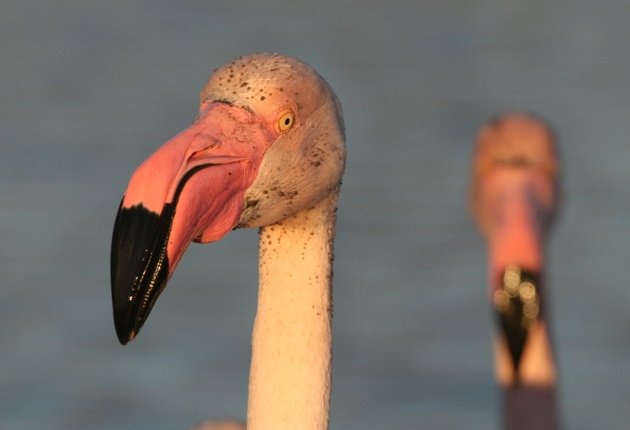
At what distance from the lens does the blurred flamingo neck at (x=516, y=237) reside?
6.96 m

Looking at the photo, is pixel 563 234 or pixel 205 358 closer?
pixel 205 358

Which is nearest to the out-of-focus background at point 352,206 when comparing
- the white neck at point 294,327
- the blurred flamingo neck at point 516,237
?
the blurred flamingo neck at point 516,237

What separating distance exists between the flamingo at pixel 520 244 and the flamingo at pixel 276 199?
1.34 meters

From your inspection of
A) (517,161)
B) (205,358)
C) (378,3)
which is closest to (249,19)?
(378,3)

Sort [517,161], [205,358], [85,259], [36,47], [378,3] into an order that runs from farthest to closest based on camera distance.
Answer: [378,3] → [36,47] → [85,259] → [205,358] → [517,161]

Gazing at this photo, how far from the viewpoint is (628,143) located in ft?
44.5

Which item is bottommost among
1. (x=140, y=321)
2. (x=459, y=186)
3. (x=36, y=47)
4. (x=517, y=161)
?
(x=140, y=321)

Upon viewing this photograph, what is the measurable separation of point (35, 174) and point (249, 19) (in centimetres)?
400

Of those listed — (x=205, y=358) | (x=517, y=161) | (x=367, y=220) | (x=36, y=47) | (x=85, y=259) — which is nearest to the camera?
(x=517, y=161)

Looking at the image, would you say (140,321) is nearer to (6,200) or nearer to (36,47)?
(6,200)

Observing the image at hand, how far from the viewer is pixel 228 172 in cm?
511

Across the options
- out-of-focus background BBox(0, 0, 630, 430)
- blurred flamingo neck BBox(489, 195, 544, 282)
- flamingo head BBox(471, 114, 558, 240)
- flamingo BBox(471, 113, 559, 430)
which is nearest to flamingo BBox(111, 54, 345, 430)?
flamingo BBox(471, 113, 559, 430)

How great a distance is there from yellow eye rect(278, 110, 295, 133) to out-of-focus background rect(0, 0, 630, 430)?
5.15 m

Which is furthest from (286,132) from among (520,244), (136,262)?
(520,244)
